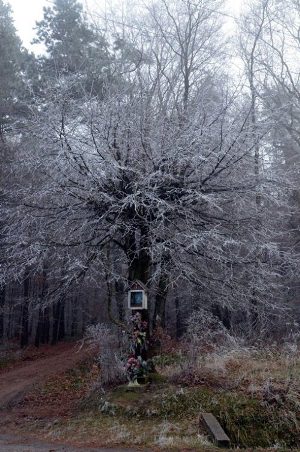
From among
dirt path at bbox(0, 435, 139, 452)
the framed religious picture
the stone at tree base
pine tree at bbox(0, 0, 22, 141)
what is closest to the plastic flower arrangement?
the framed religious picture

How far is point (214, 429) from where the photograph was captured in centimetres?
827

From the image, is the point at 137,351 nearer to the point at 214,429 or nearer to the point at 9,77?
the point at 214,429

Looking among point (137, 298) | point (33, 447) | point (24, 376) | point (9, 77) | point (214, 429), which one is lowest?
point (33, 447)

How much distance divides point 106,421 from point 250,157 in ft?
20.9

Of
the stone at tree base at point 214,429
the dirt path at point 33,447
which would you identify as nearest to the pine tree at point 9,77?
the dirt path at point 33,447

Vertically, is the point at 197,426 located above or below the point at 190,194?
below

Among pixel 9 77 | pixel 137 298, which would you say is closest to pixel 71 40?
pixel 9 77

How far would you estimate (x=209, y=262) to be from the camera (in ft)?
40.7

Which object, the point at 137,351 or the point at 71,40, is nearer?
the point at 137,351

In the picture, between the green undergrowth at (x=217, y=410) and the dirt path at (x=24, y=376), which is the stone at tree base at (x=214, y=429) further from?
the dirt path at (x=24, y=376)

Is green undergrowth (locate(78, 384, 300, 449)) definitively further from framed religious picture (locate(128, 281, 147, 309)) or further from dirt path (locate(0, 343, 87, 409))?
dirt path (locate(0, 343, 87, 409))

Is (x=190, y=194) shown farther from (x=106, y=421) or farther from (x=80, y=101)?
(x=106, y=421)

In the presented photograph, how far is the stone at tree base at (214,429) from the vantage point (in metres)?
7.89

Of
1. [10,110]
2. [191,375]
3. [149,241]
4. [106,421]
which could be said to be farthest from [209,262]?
[10,110]
